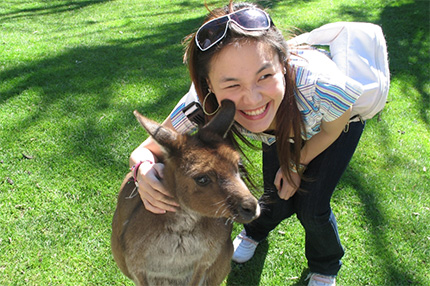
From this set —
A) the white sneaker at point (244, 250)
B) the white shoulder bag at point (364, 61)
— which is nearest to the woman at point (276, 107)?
the white shoulder bag at point (364, 61)

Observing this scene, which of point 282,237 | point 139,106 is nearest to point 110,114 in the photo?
point 139,106

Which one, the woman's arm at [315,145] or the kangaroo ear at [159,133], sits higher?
the kangaroo ear at [159,133]

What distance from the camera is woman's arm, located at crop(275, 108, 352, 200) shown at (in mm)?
1889

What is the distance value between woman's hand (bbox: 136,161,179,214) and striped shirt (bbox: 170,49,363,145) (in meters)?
0.36

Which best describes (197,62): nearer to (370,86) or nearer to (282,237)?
(370,86)

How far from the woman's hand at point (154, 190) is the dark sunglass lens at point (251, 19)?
864mm

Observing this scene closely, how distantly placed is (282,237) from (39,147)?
2.45 m

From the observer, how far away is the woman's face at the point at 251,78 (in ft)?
5.40

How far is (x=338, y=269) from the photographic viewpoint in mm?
2543

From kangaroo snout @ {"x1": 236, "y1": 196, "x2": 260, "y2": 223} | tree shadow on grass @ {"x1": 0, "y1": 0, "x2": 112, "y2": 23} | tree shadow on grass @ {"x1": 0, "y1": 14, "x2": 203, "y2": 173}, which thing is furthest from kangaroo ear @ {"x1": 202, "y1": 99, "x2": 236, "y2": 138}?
tree shadow on grass @ {"x1": 0, "y1": 0, "x2": 112, "y2": 23}

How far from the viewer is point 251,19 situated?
170 centimetres

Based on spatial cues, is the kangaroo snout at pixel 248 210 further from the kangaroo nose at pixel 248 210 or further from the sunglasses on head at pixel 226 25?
the sunglasses on head at pixel 226 25

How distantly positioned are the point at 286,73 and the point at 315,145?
1.55 ft

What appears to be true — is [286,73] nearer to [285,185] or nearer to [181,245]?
[285,185]
